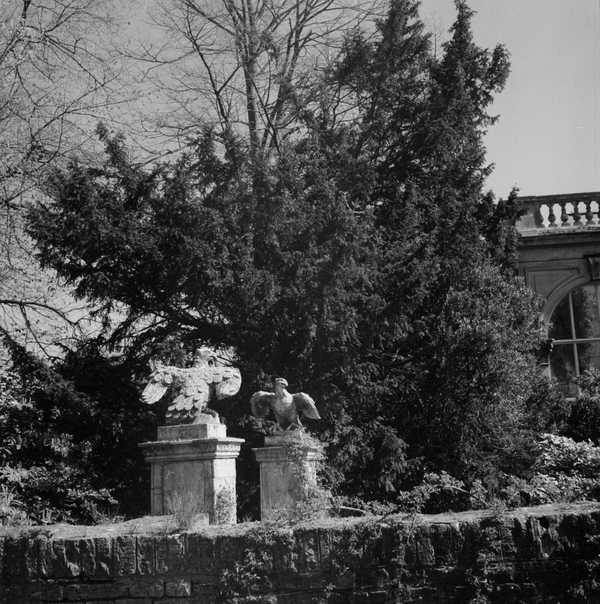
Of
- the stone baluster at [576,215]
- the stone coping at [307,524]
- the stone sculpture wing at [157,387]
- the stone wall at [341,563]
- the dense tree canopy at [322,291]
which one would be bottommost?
the stone wall at [341,563]

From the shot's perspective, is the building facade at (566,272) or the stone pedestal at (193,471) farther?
the building facade at (566,272)

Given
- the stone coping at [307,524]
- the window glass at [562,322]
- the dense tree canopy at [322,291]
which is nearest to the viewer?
the stone coping at [307,524]

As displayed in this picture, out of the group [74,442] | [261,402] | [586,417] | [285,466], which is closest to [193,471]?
[285,466]

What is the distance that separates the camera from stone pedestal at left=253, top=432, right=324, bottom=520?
9.43 meters

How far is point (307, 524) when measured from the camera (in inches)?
214

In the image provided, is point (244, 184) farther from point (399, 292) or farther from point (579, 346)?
point (579, 346)

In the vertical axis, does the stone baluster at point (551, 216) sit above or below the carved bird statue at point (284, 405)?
above

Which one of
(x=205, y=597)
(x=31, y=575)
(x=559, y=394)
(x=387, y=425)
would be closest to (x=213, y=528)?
(x=205, y=597)

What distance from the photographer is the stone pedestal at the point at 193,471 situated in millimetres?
8891

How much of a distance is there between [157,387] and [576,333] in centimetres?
1207

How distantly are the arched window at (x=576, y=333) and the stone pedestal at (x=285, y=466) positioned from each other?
9.85 metres

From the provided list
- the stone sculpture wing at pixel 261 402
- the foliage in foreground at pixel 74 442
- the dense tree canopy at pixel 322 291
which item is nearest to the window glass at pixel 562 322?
the dense tree canopy at pixel 322 291

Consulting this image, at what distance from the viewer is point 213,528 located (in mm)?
5574

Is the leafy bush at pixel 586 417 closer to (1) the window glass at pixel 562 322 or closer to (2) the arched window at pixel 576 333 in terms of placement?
(2) the arched window at pixel 576 333
